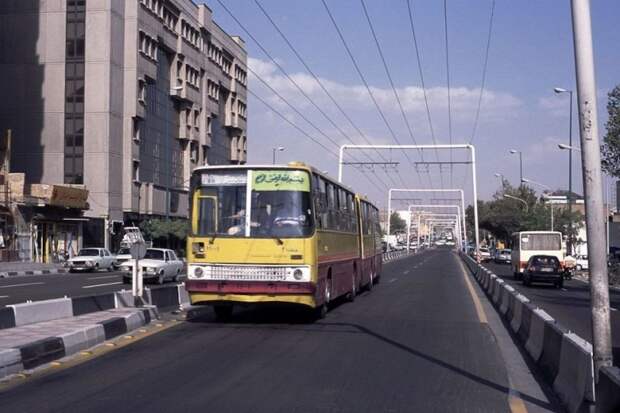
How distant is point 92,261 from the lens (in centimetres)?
4791

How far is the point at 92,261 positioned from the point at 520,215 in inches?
1948

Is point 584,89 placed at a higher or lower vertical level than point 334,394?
higher

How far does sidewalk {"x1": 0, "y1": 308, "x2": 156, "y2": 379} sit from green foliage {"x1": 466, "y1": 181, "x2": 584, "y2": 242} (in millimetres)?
54347

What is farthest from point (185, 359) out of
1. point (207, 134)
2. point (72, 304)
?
point (207, 134)

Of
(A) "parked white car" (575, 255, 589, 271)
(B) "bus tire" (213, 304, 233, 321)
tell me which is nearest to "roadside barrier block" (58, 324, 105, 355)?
(B) "bus tire" (213, 304, 233, 321)

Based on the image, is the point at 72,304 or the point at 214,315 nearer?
the point at 72,304

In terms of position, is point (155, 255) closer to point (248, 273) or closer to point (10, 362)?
point (248, 273)

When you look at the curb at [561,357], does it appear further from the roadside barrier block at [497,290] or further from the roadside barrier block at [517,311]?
the roadside barrier block at [497,290]

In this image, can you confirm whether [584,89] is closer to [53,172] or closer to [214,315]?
[214,315]

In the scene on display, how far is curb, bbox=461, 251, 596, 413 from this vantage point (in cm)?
834

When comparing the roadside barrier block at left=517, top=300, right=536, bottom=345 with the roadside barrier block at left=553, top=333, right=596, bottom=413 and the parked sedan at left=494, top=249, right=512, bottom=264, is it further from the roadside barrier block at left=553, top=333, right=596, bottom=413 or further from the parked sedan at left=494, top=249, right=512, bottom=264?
the parked sedan at left=494, top=249, right=512, bottom=264

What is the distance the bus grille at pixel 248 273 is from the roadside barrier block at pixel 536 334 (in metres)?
5.08

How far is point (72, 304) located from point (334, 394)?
936 cm

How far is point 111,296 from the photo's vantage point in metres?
19.4
